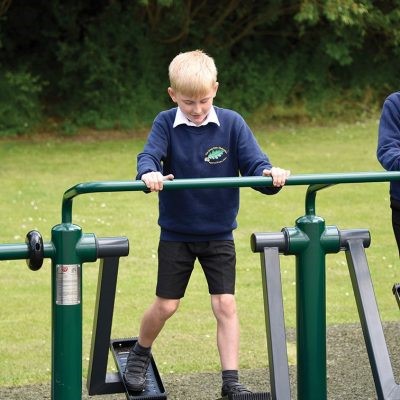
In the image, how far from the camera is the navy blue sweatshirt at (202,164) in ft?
14.3

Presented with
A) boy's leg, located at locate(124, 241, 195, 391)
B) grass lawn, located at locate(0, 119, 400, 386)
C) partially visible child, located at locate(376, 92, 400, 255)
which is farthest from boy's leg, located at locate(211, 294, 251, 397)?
grass lawn, located at locate(0, 119, 400, 386)

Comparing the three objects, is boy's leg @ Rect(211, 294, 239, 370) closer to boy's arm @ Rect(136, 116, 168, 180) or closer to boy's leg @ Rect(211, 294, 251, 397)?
boy's leg @ Rect(211, 294, 251, 397)

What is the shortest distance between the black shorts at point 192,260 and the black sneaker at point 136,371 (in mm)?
316

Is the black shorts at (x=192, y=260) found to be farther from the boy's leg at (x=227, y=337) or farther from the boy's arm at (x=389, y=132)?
the boy's arm at (x=389, y=132)

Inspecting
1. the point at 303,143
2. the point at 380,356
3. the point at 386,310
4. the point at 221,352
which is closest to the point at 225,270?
the point at 221,352

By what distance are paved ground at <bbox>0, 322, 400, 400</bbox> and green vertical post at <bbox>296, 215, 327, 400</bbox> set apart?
922 mm

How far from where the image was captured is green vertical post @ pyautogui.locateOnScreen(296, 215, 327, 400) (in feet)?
13.2

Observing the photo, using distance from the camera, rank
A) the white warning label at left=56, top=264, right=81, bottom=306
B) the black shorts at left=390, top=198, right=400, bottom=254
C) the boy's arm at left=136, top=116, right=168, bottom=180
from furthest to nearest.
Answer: the black shorts at left=390, top=198, right=400, bottom=254
the boy's arm at left=136, top=116, right=168, bottom=180
the white warning label at left=56, top=264, right=81, bottom=306

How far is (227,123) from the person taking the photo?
173 inches

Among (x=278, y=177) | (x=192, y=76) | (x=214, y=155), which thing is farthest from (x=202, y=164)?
(x=278, y=177)

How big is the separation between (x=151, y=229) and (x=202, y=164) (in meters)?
5.16

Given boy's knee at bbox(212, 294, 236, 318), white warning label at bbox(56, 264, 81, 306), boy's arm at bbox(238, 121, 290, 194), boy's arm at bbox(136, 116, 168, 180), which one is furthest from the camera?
boy's knee at bbox(212, 294, 236, 318)

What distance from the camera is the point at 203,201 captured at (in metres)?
4.36

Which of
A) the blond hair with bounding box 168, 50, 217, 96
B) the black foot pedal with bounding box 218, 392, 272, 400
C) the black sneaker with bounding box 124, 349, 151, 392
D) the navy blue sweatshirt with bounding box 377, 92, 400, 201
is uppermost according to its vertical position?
the blond hair with bounding box 168, 50, 217, 96
